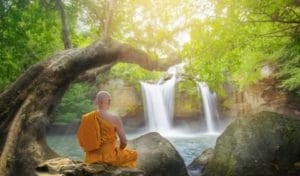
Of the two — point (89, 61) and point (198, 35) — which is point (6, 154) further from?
point (198, 35)

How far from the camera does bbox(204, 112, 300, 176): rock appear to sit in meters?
9.30

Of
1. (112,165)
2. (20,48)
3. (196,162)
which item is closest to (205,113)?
(196,162)

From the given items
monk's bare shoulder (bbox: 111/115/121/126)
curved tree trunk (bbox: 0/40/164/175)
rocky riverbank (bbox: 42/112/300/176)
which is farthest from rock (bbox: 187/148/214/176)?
monk's bare shoulder (bbox: 111/115/121/126)

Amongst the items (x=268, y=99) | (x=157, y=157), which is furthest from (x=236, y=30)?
(x=268, y=99)

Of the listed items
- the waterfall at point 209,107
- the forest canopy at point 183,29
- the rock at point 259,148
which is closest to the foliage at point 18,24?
the forest canopy at point 183,29

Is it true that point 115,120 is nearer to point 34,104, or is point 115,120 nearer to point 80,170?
point 80,170

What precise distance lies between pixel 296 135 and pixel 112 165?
6.02 m

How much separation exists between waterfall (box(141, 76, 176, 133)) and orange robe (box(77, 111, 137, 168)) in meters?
26.7

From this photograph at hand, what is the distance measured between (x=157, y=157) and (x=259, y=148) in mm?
2919

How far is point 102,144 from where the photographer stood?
6438 mm

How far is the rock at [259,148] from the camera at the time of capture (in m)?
9.30

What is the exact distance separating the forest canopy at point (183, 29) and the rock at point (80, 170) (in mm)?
4534

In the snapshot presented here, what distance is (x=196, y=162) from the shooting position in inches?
512

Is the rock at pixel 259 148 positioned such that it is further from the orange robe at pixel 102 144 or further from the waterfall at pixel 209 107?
the waterfall at pixel 209 107
